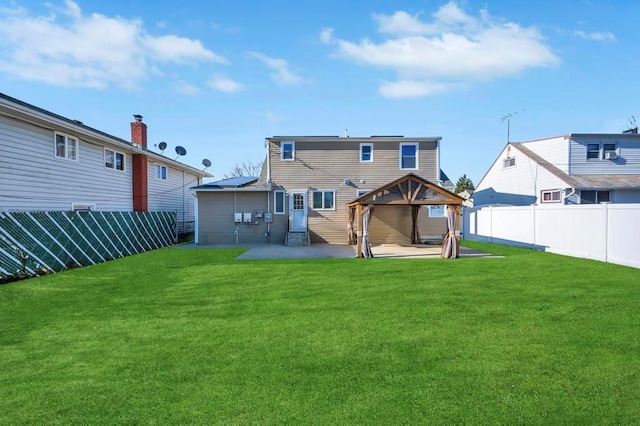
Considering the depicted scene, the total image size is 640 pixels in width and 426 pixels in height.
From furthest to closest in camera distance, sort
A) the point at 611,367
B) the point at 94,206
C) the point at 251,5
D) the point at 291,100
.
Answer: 1. the point at 291,100
2. the point at 94,206
3. the point at 251,5
4. the point at 611,367

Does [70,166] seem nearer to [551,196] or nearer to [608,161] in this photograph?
[551,196]

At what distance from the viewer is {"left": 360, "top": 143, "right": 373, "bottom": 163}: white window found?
1753 cm

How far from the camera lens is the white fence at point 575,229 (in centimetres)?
991

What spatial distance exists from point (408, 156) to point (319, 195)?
16.0 ft

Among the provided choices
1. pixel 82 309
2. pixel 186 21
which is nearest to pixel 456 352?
pixel 82 309

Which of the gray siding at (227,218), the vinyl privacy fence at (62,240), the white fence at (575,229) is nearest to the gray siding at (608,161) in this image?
the white fence at (575,229)

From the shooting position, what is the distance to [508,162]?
24.0 metres

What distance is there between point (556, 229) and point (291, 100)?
1286 cm

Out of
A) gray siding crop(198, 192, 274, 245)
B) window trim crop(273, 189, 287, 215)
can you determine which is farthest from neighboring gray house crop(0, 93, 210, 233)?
window trim crop(273, 189, 287, 215)

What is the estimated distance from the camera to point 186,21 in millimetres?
11094

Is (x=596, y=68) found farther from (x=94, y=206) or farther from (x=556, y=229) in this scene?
(x=94, y=206)

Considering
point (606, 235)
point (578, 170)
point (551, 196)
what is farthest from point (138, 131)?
point (578, 170)

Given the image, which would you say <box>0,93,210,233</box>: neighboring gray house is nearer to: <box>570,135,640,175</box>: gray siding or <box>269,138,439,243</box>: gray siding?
<box>269,138,439,243</box>: gray siding

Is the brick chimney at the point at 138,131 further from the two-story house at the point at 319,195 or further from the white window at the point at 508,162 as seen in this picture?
the white window at the point at 508,162
